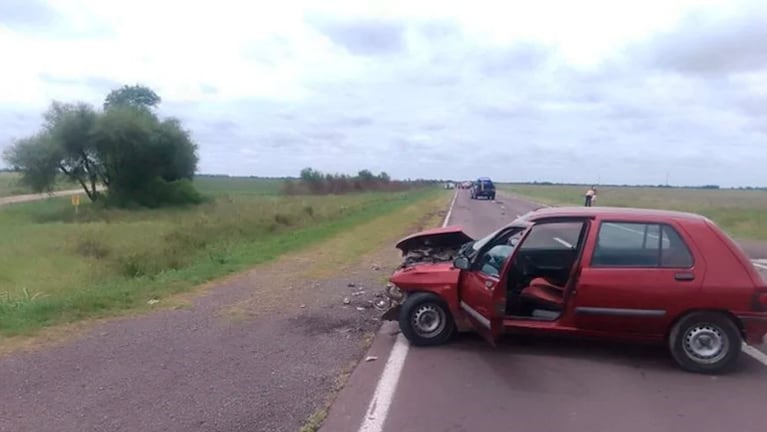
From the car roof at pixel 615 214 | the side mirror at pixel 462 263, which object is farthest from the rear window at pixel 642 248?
the side mirror at pixel 462 263

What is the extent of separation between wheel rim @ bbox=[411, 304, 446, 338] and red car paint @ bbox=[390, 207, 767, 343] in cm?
60

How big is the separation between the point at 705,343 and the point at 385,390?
3124mm

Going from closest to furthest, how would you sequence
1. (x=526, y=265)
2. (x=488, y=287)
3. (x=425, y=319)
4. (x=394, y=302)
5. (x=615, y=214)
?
(x=488, y=287), (x=615, y=214), (x=425, y=319), (x=526, y=265), (x=394, y=302)

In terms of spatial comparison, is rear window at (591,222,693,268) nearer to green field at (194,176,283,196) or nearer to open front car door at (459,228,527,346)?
open front car door at (459,228,527,346)

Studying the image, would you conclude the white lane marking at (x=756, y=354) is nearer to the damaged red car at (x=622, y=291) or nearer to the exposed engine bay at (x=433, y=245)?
the damaged red car at (x=622, y=291)

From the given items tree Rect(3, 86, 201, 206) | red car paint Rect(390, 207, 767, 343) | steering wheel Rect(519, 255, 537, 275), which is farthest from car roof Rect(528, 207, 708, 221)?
tree Rect(3, 86, 201, 206)

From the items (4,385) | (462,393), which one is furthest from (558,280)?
(4,385)

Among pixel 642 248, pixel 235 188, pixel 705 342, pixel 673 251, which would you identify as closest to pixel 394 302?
pixel 642 248

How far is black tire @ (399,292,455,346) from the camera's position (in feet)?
25.4

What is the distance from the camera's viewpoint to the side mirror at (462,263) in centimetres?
745

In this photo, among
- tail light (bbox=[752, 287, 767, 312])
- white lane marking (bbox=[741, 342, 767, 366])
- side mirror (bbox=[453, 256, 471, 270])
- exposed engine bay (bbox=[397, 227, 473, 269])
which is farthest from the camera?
exposed engine bay (bbox=[397, 227, 473, 269])

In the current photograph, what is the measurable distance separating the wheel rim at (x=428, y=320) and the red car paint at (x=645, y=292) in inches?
23.5

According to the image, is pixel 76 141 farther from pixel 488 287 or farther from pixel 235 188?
pixel 235 188

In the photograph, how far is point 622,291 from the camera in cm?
679
